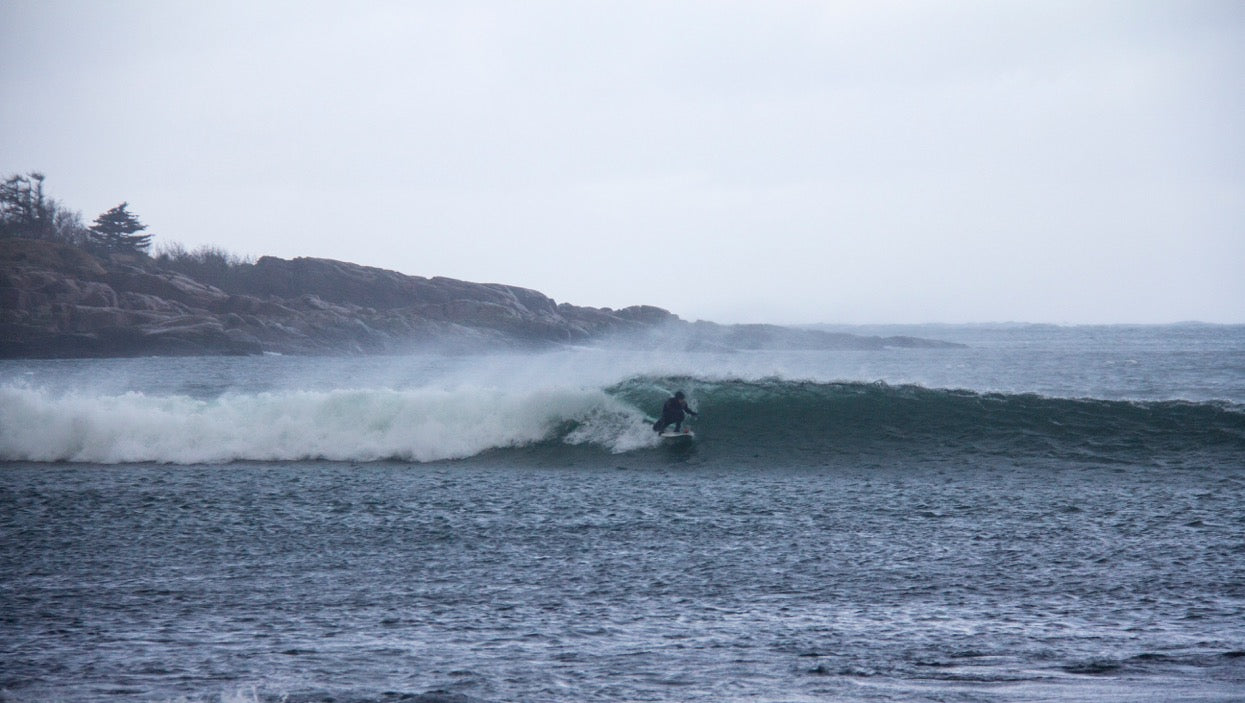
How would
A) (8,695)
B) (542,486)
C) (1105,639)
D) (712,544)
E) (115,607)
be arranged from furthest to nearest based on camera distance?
(542,486) < (712,544) < (115,607) < (1105,639) < (8,695)

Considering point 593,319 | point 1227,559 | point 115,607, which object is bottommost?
point 115,607

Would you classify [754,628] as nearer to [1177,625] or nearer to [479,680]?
[479,680]

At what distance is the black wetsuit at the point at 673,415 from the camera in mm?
18766

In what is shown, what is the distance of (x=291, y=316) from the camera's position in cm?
8050

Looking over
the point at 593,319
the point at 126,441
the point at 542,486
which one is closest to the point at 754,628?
the point at 542,486

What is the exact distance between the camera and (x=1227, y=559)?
8734 millimetres

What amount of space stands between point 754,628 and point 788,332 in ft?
331

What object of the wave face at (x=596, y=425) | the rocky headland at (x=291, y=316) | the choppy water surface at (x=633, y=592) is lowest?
the choppy water surface at (x=633, y=592)

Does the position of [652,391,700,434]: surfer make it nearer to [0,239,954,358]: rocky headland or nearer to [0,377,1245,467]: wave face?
[0,377,1245,467]: wave face

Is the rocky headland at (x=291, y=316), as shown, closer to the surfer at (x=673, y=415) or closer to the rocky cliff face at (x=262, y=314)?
the rocky cliff face at (x=262, y=314)

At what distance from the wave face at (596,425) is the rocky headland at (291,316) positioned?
56.1m

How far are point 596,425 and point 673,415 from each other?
178cm

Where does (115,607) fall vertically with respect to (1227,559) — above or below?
below

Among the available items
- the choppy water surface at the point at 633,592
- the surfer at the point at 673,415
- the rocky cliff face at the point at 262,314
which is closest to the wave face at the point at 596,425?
the surfer at the point at 673,415
